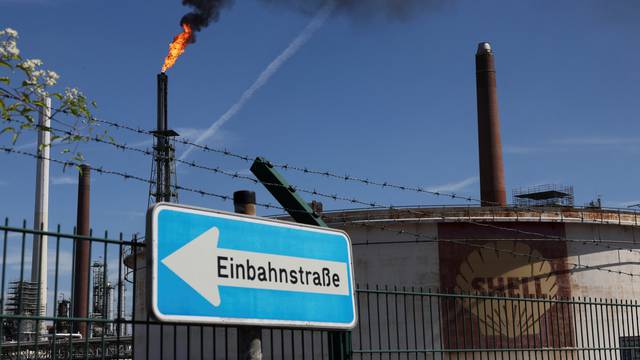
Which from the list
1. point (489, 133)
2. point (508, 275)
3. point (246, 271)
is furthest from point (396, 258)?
point (246, 271)

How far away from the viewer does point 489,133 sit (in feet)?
150

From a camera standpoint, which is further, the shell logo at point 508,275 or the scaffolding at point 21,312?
the shell logo at point 508,275

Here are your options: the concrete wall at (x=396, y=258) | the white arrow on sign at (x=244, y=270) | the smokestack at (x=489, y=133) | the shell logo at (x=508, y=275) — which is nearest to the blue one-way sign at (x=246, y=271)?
the white arrow on sign at (x=244, y=270)

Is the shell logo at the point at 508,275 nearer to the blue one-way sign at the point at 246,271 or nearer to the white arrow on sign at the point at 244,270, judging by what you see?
the blue one-way sign at the point at 246,271

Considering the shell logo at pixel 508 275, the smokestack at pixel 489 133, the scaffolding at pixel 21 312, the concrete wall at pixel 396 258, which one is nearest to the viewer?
the scaffolding at pixel 21 312

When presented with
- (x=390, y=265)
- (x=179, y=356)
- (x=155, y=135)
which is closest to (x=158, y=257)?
(x=390, y=265)

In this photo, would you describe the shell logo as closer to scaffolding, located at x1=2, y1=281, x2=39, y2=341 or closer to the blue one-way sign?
scaffolding, located at x1=2, y1=281, x2=39, y2=341

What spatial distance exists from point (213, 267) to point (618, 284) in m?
31.4

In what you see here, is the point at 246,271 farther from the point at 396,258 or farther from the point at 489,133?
the point at 489,133

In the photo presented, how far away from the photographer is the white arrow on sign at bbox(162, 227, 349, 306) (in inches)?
237

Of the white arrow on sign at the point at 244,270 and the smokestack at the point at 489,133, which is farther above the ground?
the smokestack at the point at 489,133

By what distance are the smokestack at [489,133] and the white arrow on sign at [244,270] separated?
37.2 m

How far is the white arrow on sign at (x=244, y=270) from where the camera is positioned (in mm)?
6023

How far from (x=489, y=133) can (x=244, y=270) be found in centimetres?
4082
